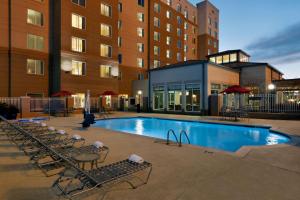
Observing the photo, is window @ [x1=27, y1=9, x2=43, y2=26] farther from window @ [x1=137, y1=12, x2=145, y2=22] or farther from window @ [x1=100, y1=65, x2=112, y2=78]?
window @ [x1=137, y1=12, x2=145, y2=22]

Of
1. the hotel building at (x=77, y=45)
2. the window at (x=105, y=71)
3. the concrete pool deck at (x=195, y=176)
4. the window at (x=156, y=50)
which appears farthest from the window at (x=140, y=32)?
the concrete pool deck at (x=195, y=176)

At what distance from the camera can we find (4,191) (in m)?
3.74

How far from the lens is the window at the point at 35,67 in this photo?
22.0m

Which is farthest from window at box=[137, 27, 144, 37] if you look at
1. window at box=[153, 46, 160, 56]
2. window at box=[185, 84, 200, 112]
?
window at box=[185, 84, 200, 112]

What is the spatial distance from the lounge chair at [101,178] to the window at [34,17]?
2355cm

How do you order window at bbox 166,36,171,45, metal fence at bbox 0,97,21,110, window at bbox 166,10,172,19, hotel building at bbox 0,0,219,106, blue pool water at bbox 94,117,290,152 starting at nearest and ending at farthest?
blue pool water at bbox 94,117,290,152 < metal fence at bbox 0,97,21,110 < hotel building at bbox 0,0,219,106 < window at bbox 166,36,171,45 < window at bbox 166,10,172,19

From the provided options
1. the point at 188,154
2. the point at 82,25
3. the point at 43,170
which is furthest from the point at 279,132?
the point at 82,25

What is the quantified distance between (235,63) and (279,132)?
21.5 metres

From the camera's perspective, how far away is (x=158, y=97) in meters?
25.8

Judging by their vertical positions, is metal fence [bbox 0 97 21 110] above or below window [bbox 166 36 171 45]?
below

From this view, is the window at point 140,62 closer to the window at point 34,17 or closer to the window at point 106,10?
the window at point 106,10

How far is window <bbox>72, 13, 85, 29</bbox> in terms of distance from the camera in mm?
24586

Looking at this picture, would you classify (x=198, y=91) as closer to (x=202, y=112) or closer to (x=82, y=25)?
(x=202, y=112)

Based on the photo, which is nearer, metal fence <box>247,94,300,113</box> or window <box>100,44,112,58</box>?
metal fence <box>247,94,300,113</box>
